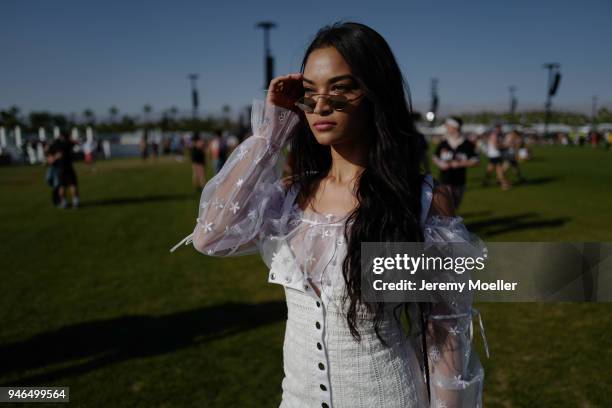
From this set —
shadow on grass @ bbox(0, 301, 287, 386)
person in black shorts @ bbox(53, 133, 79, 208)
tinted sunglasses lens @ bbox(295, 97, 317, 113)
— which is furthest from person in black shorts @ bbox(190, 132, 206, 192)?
tinted sunglasses lens @ bbox(295, 97, 317, 113)

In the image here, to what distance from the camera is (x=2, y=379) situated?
396 centimetres

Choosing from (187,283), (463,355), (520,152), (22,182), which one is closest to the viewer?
(463,355)

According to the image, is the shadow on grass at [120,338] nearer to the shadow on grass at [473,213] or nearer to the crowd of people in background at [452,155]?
the crowd of people in background at [452,155]

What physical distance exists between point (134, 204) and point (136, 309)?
8.12 metres

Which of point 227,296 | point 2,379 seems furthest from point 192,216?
point 2,379

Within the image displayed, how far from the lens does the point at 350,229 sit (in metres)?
1.50

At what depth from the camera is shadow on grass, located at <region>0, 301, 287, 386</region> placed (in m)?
4.13

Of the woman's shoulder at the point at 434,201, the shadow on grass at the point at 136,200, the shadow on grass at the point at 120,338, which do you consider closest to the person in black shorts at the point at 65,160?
the shadow on grass at the point at 136,200

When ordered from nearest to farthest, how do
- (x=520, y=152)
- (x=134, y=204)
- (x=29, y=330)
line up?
(x=29, y=330) < (x=134, y=204) < (x=520, y=152)

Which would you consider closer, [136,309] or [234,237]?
[234,237]

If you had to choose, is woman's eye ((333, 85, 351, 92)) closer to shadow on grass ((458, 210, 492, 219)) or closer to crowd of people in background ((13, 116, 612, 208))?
crowd of people in background ((13, 116, 612, 208))

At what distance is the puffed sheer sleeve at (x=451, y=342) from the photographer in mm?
1440

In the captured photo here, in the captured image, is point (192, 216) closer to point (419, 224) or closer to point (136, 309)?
point (136, 309)

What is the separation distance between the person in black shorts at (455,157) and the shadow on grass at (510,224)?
1.29 meters
